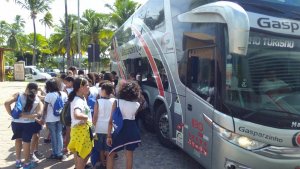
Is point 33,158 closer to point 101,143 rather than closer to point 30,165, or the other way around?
point 30,165

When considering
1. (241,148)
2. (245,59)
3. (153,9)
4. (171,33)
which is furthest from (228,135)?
(153,9)

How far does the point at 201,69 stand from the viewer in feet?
16.5

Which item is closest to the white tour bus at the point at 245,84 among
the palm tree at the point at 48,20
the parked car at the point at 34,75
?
the parked car at the point at 34,75

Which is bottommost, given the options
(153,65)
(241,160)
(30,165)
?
(30,165)

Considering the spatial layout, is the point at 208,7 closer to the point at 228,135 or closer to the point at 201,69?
the point at 201,69

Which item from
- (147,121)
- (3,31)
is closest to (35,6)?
(3,31)

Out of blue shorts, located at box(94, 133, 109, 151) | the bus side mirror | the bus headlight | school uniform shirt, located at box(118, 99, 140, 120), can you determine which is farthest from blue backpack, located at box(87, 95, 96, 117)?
the bus side mirror

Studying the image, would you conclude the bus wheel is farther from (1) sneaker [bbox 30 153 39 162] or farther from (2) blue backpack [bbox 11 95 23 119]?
(2) blue backpack [bbox 11 95 23 119]

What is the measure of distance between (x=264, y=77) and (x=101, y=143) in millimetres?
2903

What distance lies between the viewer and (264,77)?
13.4 ft

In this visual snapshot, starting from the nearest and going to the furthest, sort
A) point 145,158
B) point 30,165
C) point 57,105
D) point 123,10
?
point 30,165 < point 57,105 < point 145,158 < point 123,10

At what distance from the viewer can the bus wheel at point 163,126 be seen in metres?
6.90

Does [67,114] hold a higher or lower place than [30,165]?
higher

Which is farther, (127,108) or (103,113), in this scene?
(103,113)
